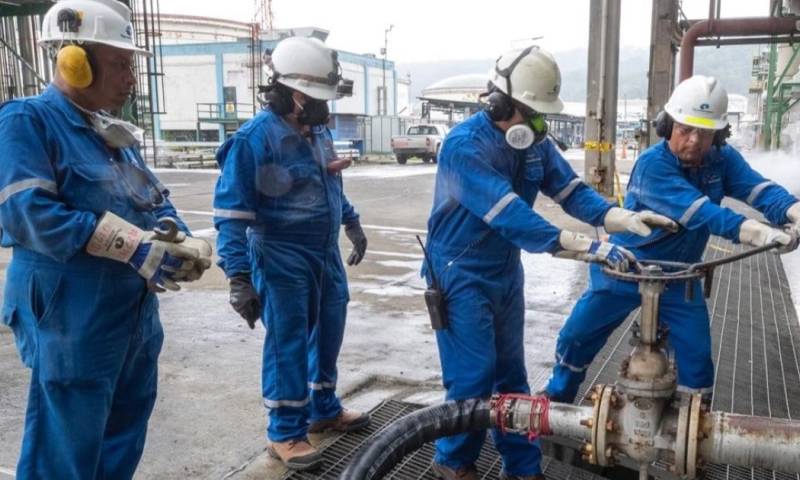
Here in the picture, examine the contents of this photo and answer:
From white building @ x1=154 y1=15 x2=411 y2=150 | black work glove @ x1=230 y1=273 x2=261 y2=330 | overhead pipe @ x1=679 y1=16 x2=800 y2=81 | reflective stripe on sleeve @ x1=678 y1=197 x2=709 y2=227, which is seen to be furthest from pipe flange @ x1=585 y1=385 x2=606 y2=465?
white building @ x1=154 y1=15 x2=411 y2=150

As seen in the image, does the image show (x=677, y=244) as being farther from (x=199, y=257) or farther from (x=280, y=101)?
(x=199, y=257)

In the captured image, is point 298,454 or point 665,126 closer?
point 298,454

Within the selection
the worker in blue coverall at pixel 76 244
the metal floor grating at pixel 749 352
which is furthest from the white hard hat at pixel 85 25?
the metal floor grating at pixel 749 352

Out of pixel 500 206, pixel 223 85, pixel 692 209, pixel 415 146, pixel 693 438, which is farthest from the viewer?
pixel 223 85

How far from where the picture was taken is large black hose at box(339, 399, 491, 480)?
2197 millimetres

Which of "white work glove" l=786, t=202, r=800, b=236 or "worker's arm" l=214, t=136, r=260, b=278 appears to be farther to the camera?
"white work glove" l=786, t=202, r=800, b=236

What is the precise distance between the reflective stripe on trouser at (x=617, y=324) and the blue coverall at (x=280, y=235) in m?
1.23

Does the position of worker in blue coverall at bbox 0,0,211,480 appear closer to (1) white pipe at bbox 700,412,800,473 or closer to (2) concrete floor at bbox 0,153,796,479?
(2) concrete floor at bbox 0,153,796,479

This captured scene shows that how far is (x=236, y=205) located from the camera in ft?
9.30

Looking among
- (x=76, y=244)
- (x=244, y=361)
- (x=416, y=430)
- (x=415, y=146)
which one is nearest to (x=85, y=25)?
(x=76, y=244)

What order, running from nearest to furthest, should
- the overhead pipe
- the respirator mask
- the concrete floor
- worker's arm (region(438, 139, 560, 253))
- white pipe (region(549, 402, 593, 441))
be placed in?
1. white pipe (region(549, 402, 593, 441))
2. worker's arm (region(438, 139, 560, 253))
3. the respirator mask
4. the concrete floor
5. the overhead pipe

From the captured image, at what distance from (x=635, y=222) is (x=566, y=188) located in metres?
0.38

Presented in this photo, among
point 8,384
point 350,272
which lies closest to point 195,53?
point 350,272

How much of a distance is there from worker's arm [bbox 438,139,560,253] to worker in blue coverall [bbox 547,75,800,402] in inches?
28.2
